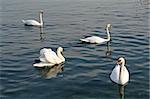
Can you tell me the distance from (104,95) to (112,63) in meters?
4.68

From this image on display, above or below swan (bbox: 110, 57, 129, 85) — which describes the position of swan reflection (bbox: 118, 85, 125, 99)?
below

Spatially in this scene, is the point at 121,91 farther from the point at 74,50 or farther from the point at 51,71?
the point at 74,50

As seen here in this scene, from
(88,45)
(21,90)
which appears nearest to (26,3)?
(88,45)

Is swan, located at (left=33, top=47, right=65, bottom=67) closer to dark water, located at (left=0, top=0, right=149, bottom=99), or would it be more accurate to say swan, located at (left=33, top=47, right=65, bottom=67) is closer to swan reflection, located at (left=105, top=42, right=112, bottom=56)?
dark water, located at (left=0, top=0, right=149, bottom=99)

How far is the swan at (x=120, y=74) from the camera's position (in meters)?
17.1

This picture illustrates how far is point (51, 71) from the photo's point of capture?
1995cm

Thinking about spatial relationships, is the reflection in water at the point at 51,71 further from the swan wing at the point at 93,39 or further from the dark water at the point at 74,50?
the swan wing at the point at 93,39

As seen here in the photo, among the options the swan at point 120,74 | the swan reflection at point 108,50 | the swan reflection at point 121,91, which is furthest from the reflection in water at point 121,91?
the swan reflection at point 108,50

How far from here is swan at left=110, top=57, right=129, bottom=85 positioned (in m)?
17.1

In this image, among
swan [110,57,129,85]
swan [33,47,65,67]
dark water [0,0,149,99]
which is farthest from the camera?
swan [33,47,65,67]

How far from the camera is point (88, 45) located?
25391 millimetres

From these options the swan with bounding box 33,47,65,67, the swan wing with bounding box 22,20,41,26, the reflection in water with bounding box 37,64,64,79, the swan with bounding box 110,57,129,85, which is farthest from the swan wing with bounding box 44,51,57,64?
the swan wing with bounding box 22,20,41,26

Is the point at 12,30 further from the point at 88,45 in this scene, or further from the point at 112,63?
the point at 112,63

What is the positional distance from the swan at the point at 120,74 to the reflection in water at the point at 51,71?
322 centimetres
